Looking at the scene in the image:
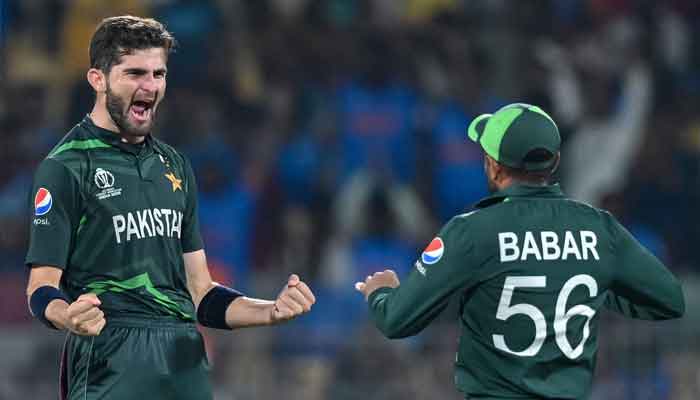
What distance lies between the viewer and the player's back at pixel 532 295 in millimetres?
5117

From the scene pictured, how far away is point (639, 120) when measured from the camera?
Result: 12508 mm

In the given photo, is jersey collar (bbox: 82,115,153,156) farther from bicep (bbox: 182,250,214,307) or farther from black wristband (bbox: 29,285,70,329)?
black wristband (bbox: 29,285,70,329)

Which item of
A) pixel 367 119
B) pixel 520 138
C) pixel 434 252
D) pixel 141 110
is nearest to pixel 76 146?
pixel 141 110

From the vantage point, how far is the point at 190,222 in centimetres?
566

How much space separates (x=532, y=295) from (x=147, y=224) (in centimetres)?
140

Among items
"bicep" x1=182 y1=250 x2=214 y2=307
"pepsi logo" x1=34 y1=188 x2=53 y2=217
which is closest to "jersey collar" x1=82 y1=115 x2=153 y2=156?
"pepsi logo" x1=34 y1=188 x2=53 y2=217

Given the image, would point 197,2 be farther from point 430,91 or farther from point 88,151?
point 88,151

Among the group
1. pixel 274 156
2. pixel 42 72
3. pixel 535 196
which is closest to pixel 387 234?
pixel 274 156

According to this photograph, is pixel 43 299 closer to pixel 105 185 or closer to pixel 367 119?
pixel 105 185

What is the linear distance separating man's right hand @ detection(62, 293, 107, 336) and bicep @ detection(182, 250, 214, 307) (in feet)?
2.73

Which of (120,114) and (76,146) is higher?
(120,114)

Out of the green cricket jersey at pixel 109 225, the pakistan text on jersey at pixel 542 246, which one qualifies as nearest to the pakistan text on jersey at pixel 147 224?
the green cricket jersey at pixel 109 225

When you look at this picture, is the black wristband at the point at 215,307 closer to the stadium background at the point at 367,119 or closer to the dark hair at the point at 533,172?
the dark hair at the point at 533,172

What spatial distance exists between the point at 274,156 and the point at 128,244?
21.3 ft
